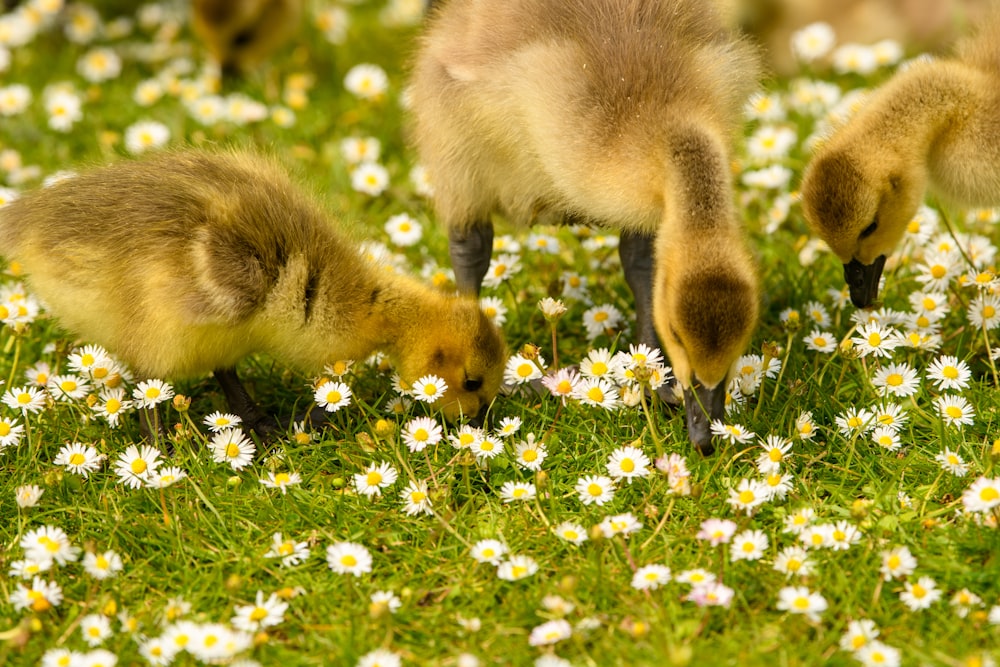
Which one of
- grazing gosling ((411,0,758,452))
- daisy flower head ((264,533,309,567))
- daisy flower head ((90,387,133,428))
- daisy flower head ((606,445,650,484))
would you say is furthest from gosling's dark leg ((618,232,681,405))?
daisy flower head ((90,387,133,428))

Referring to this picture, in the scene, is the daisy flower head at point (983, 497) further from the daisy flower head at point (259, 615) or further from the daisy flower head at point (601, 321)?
the daisy flower head at point (259, 615)

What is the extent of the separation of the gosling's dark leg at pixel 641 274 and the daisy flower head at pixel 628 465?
1.52 feet

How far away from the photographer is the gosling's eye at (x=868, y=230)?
2.67 metres

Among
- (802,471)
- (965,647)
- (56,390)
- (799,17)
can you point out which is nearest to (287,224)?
(56,390)

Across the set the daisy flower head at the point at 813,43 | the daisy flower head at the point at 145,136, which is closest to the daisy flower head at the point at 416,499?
the daisy flower head at the point at 145,136

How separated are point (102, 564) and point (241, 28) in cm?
300

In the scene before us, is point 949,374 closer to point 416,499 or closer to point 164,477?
point 416,499

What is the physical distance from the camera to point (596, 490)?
→ 2393mm

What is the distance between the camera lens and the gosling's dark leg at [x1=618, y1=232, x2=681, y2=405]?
2893mm

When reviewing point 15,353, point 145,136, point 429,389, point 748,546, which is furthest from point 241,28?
point 748,546

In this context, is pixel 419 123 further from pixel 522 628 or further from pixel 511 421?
pixel 522 628

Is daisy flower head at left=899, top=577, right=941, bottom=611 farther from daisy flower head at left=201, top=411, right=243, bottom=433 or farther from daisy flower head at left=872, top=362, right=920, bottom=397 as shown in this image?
daisy flower head at left=201, top=411, right=243, bottom=433

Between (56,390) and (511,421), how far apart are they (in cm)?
113

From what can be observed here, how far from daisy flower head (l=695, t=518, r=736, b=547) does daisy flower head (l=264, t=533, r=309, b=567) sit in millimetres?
772
